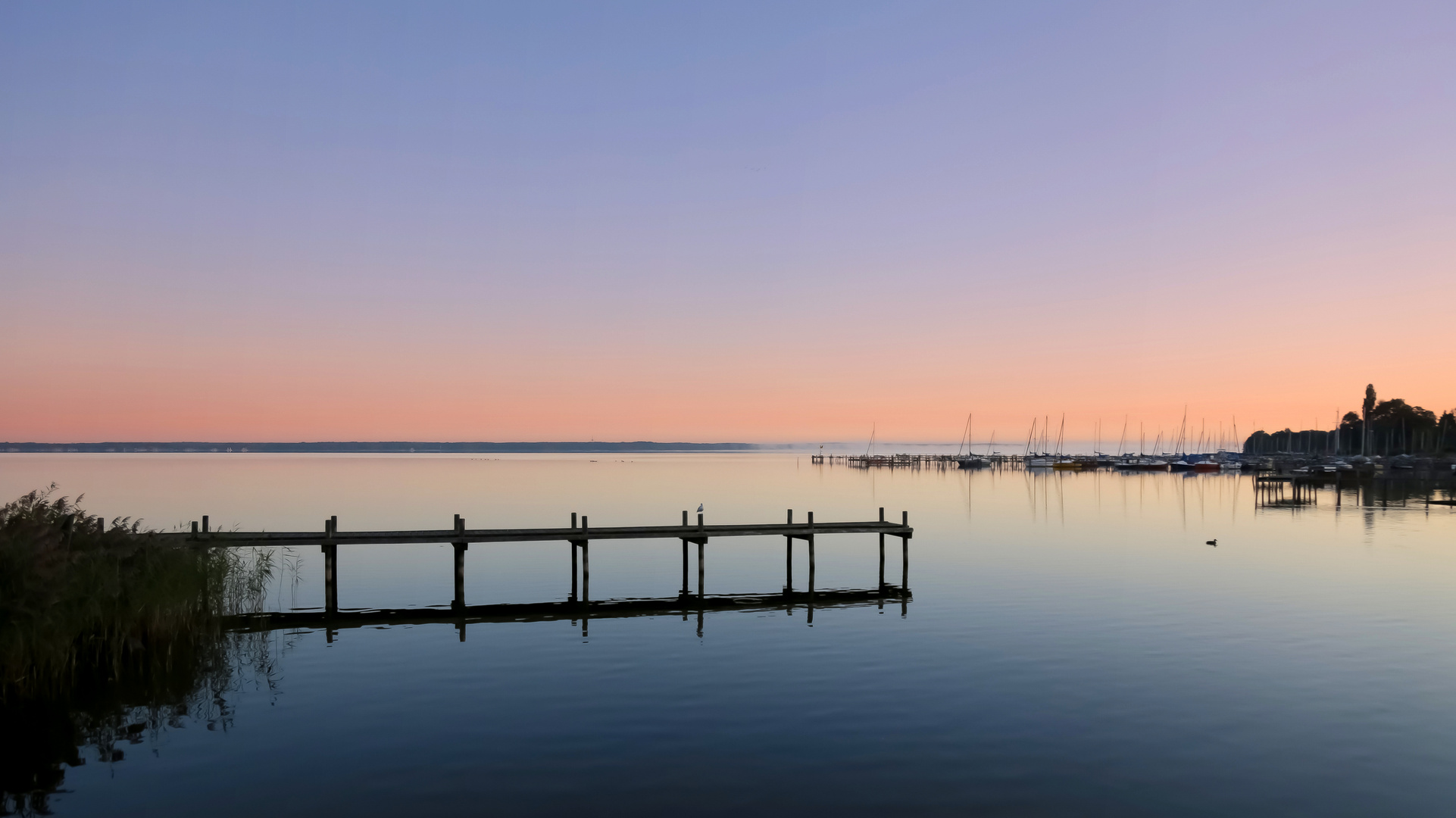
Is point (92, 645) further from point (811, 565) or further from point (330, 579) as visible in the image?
point (811, 565)

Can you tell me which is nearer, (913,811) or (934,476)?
(913,811)

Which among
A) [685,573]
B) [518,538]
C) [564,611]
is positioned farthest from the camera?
[685,573]

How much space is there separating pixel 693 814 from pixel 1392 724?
14313 millimetres

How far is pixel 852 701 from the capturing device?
20344mm

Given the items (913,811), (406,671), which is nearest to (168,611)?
(406,671)

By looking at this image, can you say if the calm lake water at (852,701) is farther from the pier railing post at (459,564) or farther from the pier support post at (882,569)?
the pier railing post at (459,564)

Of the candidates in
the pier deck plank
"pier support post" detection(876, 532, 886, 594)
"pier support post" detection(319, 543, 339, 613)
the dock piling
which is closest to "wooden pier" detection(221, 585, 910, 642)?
"pier support post" detection(319, 543, 339, 613)

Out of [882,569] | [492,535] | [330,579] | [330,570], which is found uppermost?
[492,535]

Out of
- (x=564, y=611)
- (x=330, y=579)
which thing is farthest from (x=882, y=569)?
(x=330, y=579)

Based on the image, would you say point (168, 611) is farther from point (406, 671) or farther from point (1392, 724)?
point (1392, 724)

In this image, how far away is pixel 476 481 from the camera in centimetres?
13338

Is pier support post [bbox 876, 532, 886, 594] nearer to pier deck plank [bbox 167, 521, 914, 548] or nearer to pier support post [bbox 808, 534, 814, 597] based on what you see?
pier deck plank [bbox 167, 521, 914, 548]

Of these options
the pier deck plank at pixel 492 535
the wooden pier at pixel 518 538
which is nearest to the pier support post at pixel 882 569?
the wooden pier at pixel 518 538

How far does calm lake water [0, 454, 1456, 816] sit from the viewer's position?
15055 millimetres
